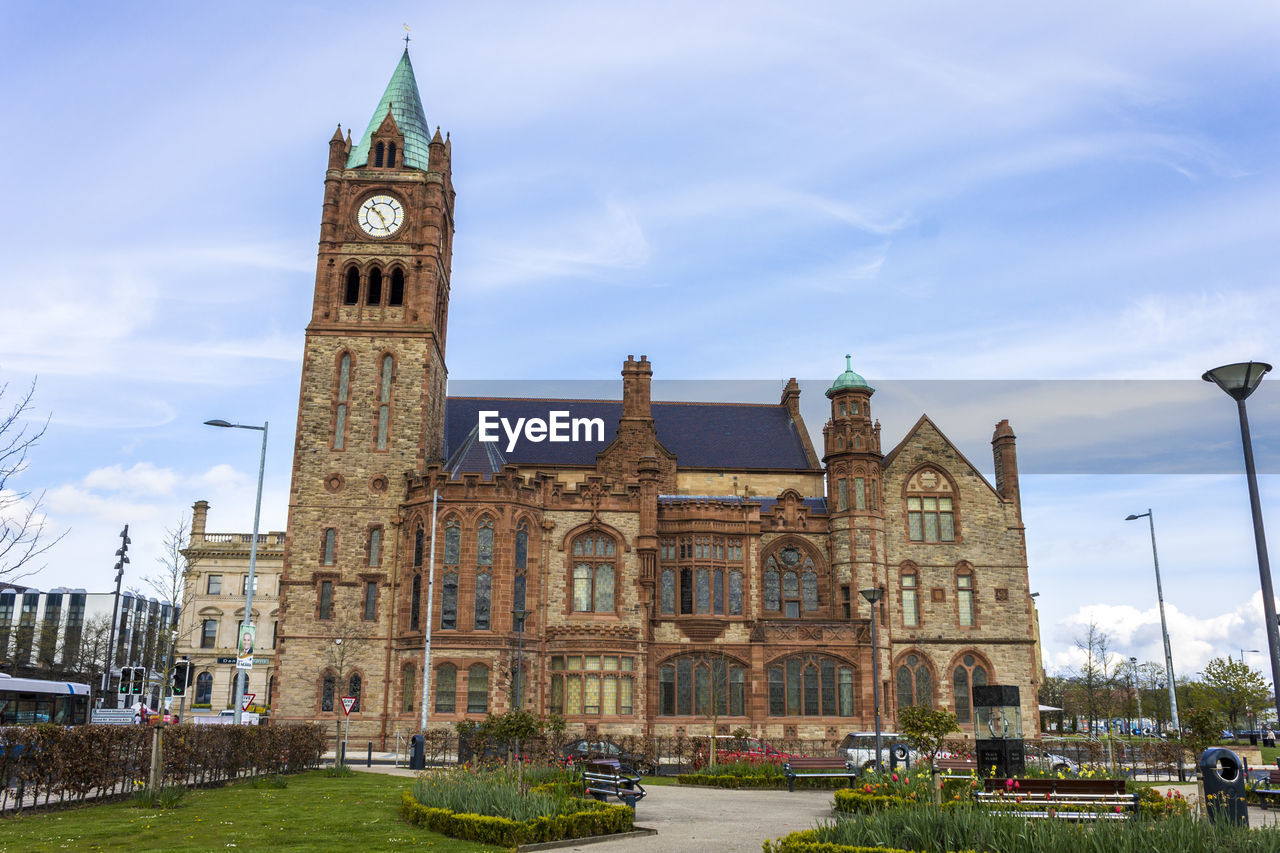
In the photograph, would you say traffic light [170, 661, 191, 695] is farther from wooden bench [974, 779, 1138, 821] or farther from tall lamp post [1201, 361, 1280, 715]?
tall lamp post [1201, 361, 1280, 715]

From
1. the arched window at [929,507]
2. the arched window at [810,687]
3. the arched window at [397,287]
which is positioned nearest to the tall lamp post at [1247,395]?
the arched window at [810,687]

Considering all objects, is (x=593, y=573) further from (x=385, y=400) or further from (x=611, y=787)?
(x=611, y=787)

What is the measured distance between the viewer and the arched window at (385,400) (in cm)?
5041

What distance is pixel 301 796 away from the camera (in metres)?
23.5

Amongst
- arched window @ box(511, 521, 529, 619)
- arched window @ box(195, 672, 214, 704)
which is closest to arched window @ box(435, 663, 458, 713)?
arched window @ box(511, 521, 529, 619)

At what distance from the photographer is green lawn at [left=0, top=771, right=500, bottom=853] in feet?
51.8

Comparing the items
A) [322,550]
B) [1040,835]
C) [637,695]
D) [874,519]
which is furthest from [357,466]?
[1040,835]

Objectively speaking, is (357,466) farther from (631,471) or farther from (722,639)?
(722,639)

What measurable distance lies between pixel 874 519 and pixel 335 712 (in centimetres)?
2792

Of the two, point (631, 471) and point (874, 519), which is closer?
point (874, 519)

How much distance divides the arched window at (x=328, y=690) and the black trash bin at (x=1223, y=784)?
1553 inches

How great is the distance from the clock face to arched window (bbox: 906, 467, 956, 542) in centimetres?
3102

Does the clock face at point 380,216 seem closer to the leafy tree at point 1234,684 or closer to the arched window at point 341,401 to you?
the arched window at point 341,401
